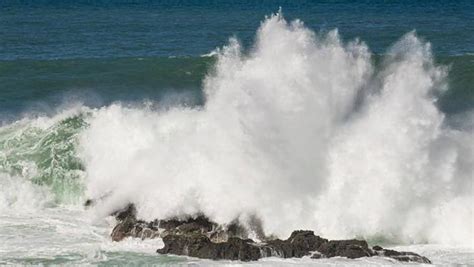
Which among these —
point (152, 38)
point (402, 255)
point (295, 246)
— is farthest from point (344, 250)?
point (152, 38)

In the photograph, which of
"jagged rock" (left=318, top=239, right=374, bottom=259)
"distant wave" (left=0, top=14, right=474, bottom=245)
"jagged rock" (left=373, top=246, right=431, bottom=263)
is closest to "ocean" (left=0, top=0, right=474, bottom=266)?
"distant wave" (left=0, top=14, right=474, bottom=245)

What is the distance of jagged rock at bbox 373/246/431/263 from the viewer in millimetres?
22109

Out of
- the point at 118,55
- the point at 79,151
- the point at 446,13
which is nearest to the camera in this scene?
the point at 79,151

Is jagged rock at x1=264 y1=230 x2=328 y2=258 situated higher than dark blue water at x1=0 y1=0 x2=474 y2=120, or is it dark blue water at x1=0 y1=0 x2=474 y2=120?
dark blue water at x1=0 y1=0 x2=474 y2=120

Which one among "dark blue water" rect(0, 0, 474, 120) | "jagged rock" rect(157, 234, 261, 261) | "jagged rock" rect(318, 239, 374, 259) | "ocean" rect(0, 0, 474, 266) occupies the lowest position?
"jagged rock" rect(157, 234, 261, 261)

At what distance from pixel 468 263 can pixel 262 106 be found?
7511mm

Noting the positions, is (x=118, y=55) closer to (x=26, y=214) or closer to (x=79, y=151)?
(x=79, y=151)

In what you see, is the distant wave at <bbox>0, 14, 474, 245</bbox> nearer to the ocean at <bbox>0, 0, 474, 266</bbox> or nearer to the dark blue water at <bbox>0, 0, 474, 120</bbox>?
the ocean at <bbox>0, 0, 474, 266</bbox>

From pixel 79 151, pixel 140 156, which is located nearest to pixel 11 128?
pixel 79 151

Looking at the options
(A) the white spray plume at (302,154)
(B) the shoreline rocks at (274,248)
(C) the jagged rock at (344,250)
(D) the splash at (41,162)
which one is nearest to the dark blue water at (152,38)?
(D) the splash at (41,162)

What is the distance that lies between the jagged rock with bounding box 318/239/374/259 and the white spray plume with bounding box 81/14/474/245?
2898 millimetres

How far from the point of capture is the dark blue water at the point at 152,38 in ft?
150

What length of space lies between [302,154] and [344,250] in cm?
542

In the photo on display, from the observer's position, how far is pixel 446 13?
84625mm
